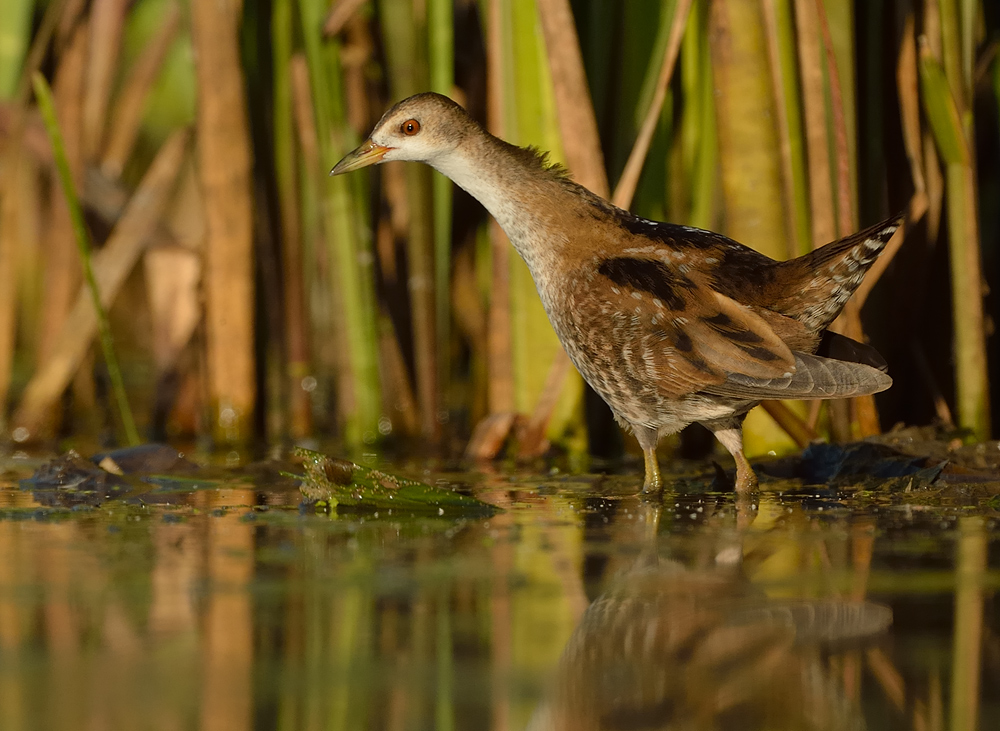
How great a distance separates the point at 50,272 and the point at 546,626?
3948 millimetres

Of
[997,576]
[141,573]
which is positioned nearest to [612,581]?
[997,576]

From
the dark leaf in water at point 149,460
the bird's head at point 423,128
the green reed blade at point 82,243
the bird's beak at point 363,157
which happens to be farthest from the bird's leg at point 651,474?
the green reed blade at point 82,243

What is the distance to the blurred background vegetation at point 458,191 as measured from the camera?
4.11 m

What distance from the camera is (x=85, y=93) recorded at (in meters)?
5.68

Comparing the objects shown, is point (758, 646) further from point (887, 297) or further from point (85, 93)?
point (85, 93)

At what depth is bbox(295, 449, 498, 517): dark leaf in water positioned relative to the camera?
3.40 m

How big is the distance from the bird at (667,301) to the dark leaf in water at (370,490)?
2.16ft

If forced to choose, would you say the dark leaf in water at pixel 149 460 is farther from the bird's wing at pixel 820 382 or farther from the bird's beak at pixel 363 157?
the bird's wing at pixel 820 382

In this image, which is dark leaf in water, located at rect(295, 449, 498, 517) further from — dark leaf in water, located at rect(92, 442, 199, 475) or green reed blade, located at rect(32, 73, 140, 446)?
green reed blade, located at rect(32, 73, 140, 446)

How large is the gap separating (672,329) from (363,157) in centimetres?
136

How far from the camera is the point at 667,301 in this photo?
11.9 ft

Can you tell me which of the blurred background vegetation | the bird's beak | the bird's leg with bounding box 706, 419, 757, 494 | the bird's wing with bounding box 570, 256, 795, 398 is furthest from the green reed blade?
the bird's leg with bounding box 706, 419, 757, 494

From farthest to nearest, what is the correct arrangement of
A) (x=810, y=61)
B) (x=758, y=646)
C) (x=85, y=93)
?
1. (x=85, y=93)
2. (x=810, y=61)
3. (x=758, y=646)

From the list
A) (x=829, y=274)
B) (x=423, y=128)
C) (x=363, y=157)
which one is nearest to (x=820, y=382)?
(x=829, y=274)
